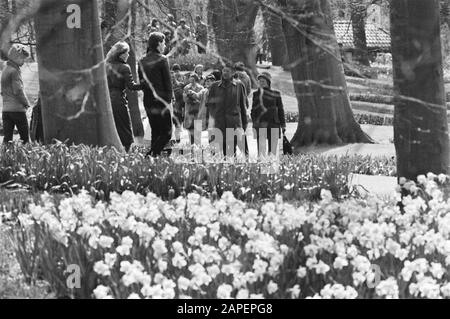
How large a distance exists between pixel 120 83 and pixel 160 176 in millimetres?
3520

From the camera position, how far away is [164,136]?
36.3 feet

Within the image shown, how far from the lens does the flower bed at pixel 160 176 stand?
796cm

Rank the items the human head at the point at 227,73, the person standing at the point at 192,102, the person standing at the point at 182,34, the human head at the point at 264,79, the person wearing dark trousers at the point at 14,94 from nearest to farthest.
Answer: the person standing at the point at 182,34, the person wearing dark trousers at the point at 14,94, the human head at the point at 227,73, the human head at the point at 264,79, the person standing at the point at 192,102

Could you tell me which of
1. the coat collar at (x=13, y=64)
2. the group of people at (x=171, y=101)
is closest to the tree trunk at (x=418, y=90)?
the group of people at (x=171, y=101)

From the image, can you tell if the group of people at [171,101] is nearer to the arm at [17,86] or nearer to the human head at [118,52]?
the human head at [118,52]

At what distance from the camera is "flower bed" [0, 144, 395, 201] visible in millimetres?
7961

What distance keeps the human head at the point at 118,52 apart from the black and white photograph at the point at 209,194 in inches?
1.9

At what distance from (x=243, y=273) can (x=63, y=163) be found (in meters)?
3.86

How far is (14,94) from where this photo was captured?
11.1m

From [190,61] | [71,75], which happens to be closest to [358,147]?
[71,75]

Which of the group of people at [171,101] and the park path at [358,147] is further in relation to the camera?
the group of people at [171,101]

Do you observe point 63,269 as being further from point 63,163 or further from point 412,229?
point 63,163

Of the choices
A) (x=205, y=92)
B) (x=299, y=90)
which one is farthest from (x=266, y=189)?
(x=299, y=90)

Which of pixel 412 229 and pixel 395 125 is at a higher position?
pixel 395 125
